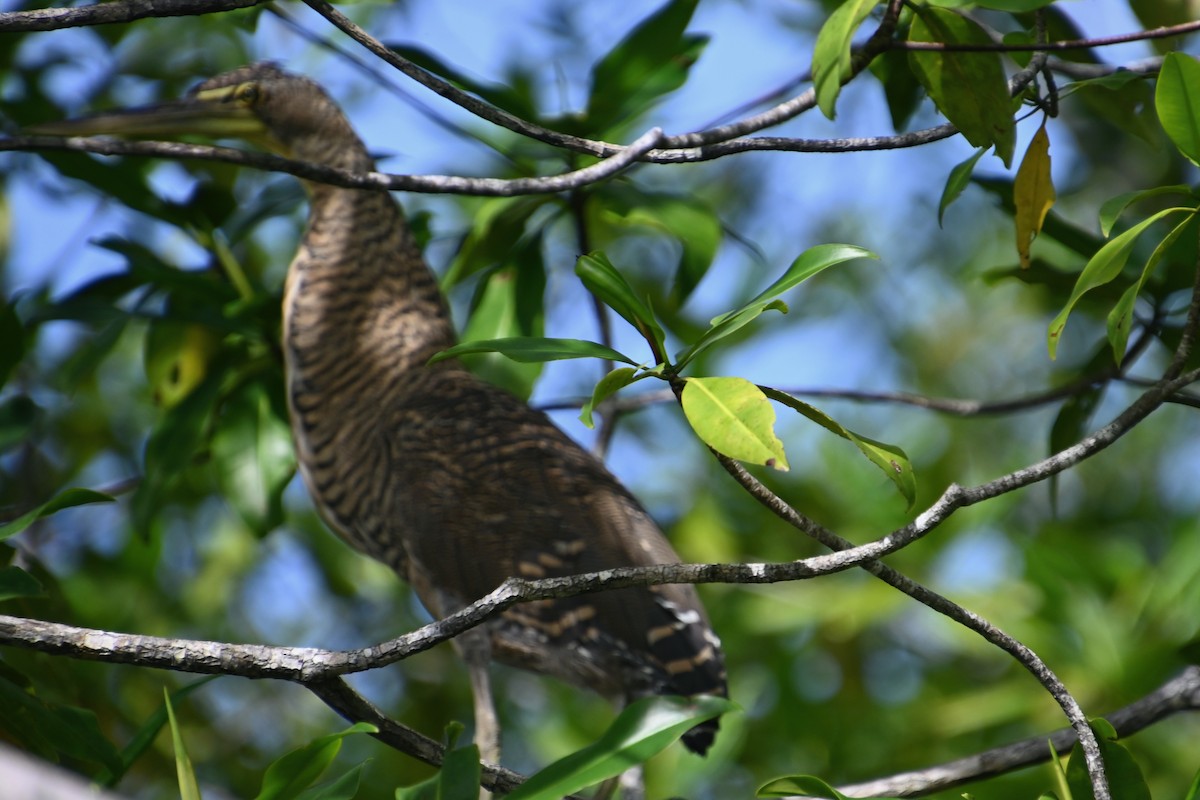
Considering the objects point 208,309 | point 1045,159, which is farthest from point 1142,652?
point 208,309

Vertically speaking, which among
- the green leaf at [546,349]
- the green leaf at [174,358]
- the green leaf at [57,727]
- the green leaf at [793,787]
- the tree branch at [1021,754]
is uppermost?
the green leaf at [174,358]

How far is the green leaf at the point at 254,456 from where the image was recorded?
2477mm

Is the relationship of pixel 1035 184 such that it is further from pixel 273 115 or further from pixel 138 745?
pixel 273 115

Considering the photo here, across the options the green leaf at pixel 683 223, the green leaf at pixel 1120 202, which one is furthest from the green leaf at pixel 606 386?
the green leaf at pixel 683 223

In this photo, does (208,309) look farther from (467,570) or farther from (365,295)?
(467,570)

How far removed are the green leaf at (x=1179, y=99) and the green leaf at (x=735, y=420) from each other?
628 mm

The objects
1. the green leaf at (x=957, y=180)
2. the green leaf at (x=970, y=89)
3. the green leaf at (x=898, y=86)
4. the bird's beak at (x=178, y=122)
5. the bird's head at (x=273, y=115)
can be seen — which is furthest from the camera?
the bird's head at (x=273, y=115)

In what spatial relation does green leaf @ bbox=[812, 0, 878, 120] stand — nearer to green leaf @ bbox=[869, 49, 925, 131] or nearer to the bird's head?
green leaf @ bbox=[869, 49, 925, 131]

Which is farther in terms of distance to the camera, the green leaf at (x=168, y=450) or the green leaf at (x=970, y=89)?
the green leaf at (x=168, y=450)

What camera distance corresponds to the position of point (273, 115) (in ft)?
9.25

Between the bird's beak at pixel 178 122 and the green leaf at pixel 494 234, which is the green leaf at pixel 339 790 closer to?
the green leaf at pixel 494 234

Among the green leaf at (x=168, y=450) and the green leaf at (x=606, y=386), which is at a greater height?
the green leaf at (x=168, y=450)

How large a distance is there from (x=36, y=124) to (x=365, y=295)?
0.77m

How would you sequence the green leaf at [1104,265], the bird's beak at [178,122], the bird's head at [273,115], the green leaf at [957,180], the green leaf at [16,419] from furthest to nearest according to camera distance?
the bird's head at [273,115] → the bird's beak at [178,122] → the green leaf at [16,419] → the green leaf at [957,180] → the green leaf at [1104,265]
